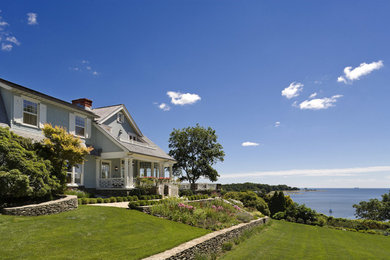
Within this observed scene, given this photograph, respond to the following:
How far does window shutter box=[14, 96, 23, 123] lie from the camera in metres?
15.2

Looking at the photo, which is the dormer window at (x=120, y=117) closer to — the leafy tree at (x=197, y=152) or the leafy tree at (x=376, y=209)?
the leafy tree at (x=197, y=152)

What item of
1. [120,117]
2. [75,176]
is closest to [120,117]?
[120,117]

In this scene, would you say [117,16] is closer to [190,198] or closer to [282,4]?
[282,4]

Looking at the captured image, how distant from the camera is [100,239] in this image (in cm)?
887

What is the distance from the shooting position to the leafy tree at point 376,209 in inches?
1672

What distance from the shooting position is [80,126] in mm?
20000

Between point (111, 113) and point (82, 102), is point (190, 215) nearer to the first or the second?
point (111, 113)

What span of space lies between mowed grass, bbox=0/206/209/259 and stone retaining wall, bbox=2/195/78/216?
401 millimetres

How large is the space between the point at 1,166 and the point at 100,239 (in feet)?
16.7

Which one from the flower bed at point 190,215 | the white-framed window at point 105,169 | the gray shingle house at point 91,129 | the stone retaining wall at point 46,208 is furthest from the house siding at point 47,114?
the flower bed at point 190,215

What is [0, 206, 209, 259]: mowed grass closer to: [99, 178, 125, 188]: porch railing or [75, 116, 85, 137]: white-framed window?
[99, 178, 125, 188]: porch railing

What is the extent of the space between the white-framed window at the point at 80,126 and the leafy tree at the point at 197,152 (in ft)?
63.5

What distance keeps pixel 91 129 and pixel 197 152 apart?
1946 centimetres

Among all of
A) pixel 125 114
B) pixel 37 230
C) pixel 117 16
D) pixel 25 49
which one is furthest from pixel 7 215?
pixel 125 114
